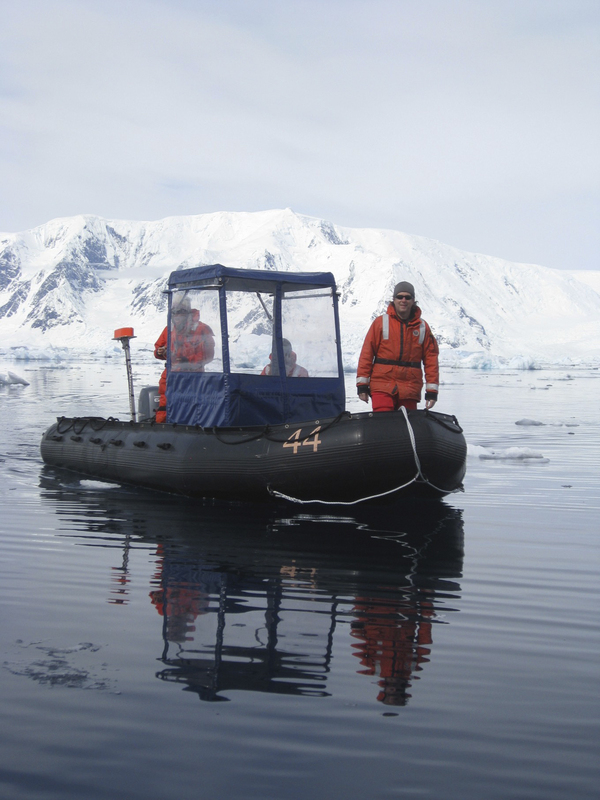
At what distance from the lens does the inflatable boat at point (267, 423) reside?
273 inches

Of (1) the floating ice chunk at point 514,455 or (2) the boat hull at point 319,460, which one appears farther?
(1) the floating ice chunk at point 514,455

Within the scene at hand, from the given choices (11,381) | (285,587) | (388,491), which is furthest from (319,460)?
(11,381)

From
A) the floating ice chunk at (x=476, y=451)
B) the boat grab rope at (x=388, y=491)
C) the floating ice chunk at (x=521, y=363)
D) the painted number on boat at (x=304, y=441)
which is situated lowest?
the floating ice chunk at (x=476, y=451)

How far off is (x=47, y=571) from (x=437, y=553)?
8.70ft

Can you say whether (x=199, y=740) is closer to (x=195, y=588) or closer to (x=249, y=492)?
(x=195, y=588)

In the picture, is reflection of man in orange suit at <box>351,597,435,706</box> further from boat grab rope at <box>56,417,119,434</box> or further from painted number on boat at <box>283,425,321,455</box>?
boat grab rope at <box>56,417,119,434</box>

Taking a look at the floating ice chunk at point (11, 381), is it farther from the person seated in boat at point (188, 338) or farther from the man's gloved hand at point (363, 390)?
the man's gloved hand at point (363, 390)

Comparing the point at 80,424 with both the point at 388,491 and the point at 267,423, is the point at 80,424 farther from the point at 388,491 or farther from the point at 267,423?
the point at 388,491

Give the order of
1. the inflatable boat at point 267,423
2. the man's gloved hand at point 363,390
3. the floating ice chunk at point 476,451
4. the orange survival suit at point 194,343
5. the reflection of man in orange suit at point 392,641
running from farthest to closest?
the floating ice chunk at point 476,451, the orange survival suit at point 194,343, the man's gloved hand at point 363,390, the inflatable boat at point 267,423, the reflection of man in orange suit at point 392,641

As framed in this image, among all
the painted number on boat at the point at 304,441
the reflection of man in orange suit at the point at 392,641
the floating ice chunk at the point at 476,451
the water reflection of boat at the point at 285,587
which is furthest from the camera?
the floating ice chunk at the point at 476,451

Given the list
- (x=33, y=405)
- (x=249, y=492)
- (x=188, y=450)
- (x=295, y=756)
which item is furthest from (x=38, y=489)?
(x=33, y=405)

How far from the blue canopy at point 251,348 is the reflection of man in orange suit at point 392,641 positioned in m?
3.64

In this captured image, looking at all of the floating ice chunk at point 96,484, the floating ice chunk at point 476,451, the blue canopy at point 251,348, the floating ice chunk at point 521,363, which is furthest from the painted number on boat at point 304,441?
the floating ice chunk at point 521,363

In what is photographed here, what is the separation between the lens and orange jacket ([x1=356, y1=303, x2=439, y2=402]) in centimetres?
741
